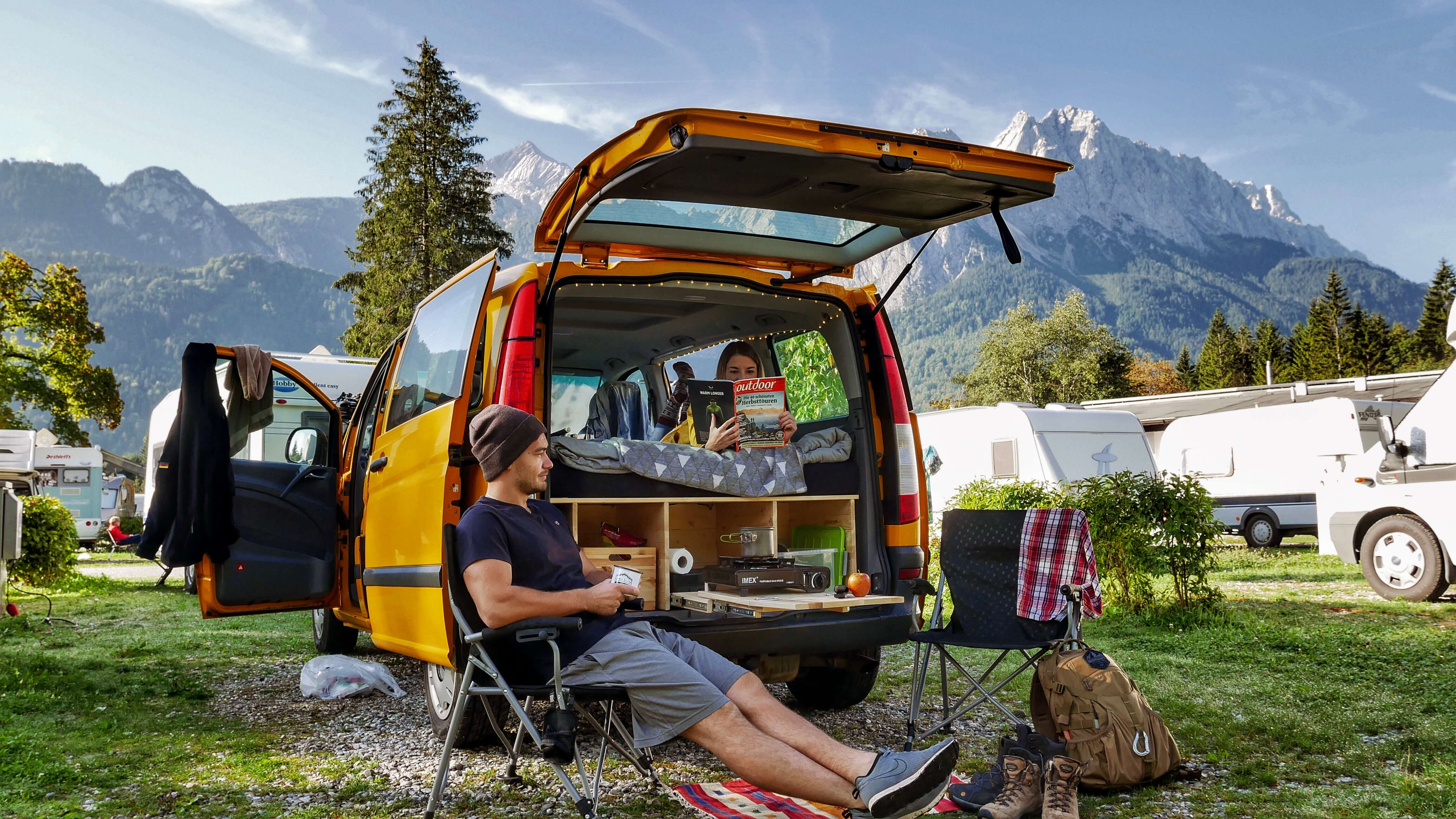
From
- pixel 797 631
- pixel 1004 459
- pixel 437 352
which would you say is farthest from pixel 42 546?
pixel 1004 459

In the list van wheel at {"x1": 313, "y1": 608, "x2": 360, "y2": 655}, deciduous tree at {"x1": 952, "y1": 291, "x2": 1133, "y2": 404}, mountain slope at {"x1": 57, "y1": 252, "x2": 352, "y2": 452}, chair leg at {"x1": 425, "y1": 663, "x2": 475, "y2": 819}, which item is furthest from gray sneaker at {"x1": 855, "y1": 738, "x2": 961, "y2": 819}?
mountain slope at {"x1": 57, "y1": 252, "x2": 352, "y2": 452}

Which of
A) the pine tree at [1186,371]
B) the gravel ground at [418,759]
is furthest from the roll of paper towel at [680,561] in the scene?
the pine tree at [1186,371]

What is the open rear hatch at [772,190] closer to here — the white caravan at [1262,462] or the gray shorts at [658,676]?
the gray shorts at [658,676]

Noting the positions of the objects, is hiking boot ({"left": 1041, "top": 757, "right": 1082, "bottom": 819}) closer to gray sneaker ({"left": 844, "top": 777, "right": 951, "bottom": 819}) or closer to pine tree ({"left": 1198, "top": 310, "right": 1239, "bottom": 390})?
gray sneaker ({"left": 844, "top": 777, "right": 951, "bottom": 819})

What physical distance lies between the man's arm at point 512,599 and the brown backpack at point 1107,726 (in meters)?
1.64

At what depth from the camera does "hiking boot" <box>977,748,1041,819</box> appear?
306 centimetres

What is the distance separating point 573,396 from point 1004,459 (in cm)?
846

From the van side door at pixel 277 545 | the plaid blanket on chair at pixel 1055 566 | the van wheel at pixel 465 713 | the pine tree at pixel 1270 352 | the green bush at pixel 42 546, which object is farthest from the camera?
the pine tree at pixel 1270 352

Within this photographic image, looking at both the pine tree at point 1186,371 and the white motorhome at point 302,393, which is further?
the pine tree at point 1186,371

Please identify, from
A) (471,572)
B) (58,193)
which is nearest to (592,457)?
(471,572)

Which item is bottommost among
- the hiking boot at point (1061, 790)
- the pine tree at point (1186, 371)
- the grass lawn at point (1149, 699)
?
the grass lawn at point (1149, 699)

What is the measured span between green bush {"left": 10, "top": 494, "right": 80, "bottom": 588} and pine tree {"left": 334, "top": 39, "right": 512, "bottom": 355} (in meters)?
14.3

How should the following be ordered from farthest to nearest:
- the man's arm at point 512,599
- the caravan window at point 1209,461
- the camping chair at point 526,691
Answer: the caravan window at point 1209,461 < the man's arm at point 512,599 < the camping chair at point 526,691

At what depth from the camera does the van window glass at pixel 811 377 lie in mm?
4430
